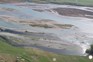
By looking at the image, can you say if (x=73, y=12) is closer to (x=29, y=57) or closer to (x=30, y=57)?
(x=30, y=57)

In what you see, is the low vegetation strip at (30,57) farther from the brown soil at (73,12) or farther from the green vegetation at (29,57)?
the brown soil at (73,12)

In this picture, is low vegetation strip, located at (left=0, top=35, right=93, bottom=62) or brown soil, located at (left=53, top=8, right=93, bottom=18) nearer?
low vegetation strip, located at (left=0, top=35, right=93, bottom=62)

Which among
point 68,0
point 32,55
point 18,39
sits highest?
point 32,55

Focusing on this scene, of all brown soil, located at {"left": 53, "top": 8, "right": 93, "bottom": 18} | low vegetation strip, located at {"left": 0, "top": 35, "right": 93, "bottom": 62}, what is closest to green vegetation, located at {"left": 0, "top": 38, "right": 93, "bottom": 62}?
low vegetation strip, located at {"left": 0, "top": 35, "right": 93, "bottom": 62}

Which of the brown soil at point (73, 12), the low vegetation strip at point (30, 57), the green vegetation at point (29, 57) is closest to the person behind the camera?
the green vegetation at point (29, 57)

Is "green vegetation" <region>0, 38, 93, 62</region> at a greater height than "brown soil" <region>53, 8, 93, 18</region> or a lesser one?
greater

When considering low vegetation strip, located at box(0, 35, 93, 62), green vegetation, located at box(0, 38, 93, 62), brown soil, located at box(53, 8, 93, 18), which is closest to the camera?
green vegetation, located at box(0, 38, 93, 62)

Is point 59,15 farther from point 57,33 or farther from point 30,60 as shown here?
point 30,60

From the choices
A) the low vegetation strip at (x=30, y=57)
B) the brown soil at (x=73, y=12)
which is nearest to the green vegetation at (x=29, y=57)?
the low vegetation strip at (x=30, y=57)

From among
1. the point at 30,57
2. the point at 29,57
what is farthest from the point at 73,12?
the point at 29,57

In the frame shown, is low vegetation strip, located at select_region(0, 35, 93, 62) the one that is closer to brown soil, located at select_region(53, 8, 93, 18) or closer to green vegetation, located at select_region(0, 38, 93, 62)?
green vegetation, located at select_region(0, 38, 93, 62)

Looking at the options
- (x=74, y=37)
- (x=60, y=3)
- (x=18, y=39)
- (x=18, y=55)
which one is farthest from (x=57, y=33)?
(x=60, y=3)
